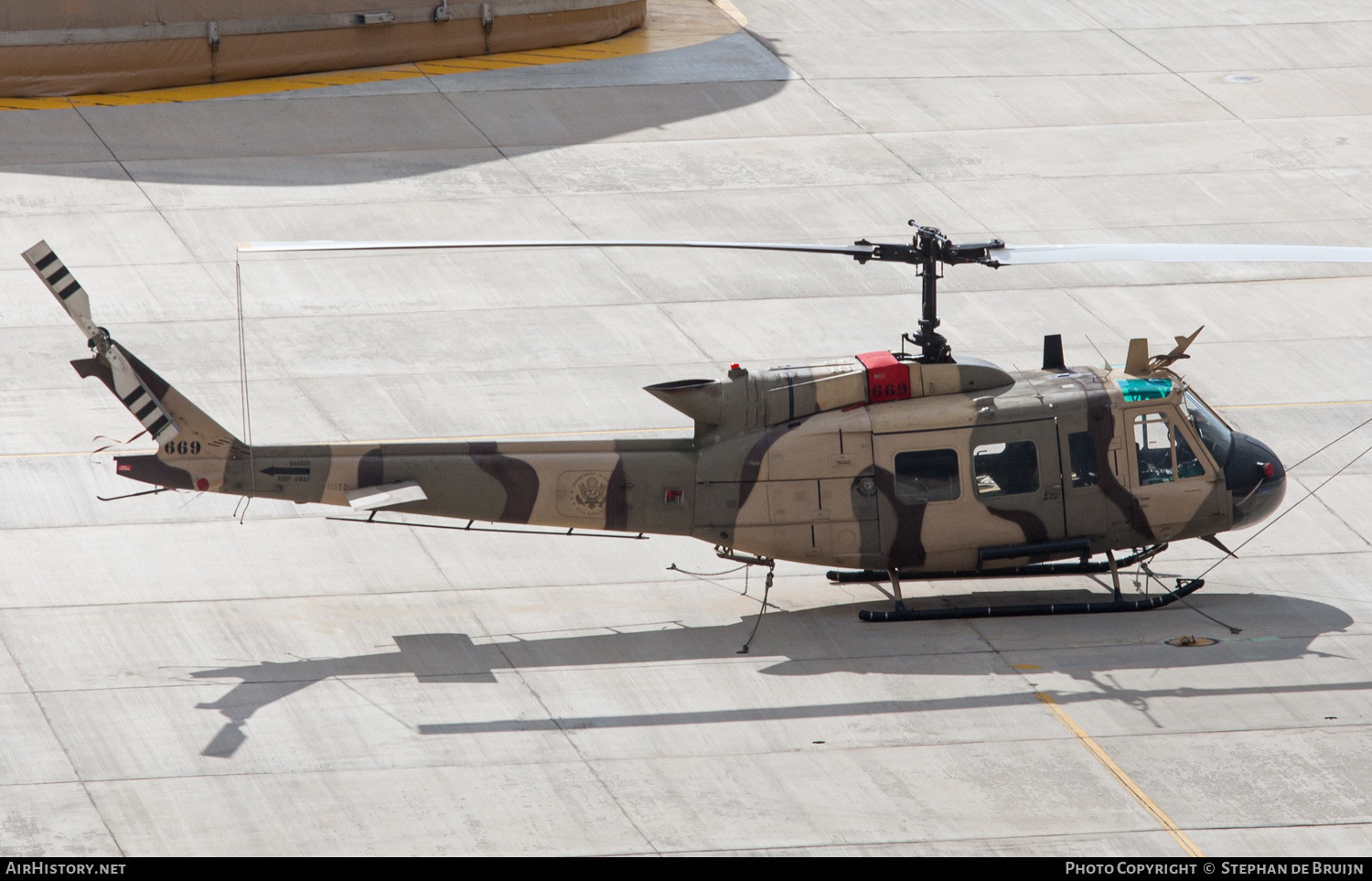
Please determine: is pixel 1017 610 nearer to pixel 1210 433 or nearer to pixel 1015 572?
pixel 1015 572

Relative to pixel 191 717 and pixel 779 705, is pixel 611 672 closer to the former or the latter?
pixel 779 705

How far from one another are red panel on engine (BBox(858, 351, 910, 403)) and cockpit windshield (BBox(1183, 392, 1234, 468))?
2.44m

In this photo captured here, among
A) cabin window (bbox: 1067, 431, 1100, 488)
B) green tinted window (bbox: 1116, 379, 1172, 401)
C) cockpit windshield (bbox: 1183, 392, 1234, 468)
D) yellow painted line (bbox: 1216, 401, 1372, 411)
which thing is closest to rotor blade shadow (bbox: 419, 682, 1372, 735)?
cabin window (bbox: 1067, 431, 1100, 488)

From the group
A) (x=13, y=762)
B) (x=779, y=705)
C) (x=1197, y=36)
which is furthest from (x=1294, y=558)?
(x=1197, y=36)

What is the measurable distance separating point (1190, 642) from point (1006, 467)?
2096 mm

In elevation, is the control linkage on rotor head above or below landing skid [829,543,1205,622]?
above

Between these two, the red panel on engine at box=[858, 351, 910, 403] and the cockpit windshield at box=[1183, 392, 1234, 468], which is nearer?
the red panel on engine at box=[858, 351, 910, 403]

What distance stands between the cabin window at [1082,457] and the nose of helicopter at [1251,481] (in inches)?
47.6

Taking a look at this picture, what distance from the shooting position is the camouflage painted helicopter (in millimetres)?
14914

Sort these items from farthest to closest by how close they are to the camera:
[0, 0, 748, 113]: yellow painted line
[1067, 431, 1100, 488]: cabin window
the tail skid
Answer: [0, 0, 748, 113]: yellow painted line, [1067, 431, 1100, 488]: cabin window, the tail skid

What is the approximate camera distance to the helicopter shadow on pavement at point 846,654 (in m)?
14.1

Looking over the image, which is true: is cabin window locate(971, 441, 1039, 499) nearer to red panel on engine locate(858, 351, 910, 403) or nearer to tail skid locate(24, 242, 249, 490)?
red panel on engine locate(858, 351, 910, 403)

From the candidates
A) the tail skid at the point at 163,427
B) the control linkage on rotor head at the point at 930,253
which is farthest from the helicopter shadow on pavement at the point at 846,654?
the control linkage on rotor head at the point at 930,253

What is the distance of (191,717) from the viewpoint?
1385cm
